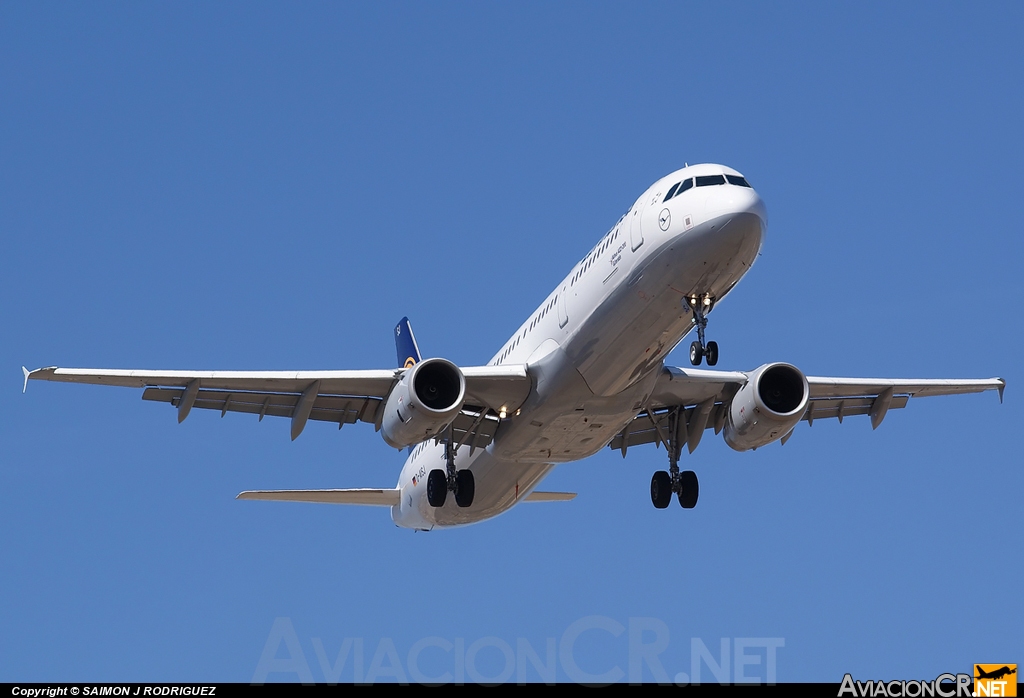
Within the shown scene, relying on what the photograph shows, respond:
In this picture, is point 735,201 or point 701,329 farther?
point 701,329

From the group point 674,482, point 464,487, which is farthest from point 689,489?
point 464,487

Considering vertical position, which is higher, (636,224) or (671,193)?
(671,193)

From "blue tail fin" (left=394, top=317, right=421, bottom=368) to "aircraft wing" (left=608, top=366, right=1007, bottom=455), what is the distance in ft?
28.2

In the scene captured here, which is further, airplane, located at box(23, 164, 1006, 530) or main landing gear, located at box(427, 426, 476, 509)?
main landing gear, located at box(427, 426, 476, 509)

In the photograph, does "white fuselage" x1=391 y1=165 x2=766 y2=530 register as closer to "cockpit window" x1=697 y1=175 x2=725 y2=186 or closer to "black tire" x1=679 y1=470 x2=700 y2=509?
"cockpit window" x1=697 y1=175 x2=725 y2=186

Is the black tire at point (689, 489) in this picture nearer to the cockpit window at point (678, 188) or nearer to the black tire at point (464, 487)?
the black tire at point (464, 487)

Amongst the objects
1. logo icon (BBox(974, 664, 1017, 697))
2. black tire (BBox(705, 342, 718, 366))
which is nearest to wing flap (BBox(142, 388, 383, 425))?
black tire (BBox(705, 342, 718, 366))

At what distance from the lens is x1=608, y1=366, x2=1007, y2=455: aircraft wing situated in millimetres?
33219

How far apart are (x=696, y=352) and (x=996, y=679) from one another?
27.4 ft

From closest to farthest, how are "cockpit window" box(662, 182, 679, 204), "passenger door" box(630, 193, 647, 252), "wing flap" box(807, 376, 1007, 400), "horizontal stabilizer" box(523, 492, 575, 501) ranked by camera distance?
"cockpit window" box(662, 182, 679, 204)
"passenger door" box(630, 193, 647, 252)
"wing flap" box(807, 376, 1007, 400)
"horizontal stabilizer" box(523, 492, 575, 501)

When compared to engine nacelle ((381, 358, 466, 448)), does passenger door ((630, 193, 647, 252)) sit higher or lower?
higher

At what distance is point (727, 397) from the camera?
34062 millimetres

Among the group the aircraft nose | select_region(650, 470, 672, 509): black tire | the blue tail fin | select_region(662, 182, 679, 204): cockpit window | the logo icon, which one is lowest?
the logo icon

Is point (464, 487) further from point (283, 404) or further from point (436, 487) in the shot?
point (283, 404)
